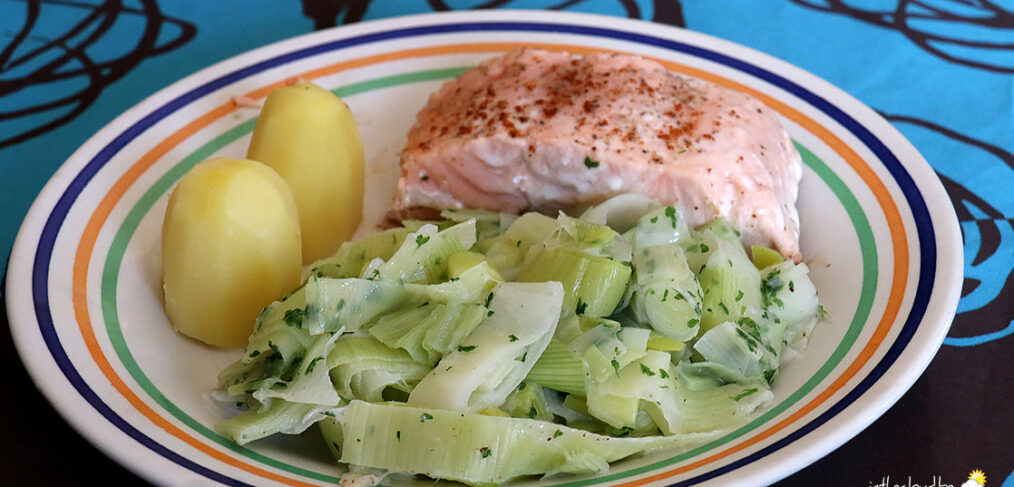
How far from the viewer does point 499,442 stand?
5.94 feet

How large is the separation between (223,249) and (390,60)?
3.90 feet

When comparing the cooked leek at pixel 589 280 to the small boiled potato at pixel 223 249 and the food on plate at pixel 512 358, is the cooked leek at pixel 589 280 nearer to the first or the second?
the food on plate at pixel 512 358

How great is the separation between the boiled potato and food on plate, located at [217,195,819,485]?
0.49 metres

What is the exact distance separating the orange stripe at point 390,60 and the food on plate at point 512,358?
0.10 metres

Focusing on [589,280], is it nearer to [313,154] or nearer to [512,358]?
[512,358]

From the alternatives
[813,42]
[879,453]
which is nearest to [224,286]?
[879,453]

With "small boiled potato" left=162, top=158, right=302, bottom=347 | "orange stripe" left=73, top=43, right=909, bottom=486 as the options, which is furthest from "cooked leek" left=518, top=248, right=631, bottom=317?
"small boiled potato" left=162, top=158, right=302, bottom=347

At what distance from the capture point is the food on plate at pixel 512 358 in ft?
6.06

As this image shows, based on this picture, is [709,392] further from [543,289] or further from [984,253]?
[984,253]

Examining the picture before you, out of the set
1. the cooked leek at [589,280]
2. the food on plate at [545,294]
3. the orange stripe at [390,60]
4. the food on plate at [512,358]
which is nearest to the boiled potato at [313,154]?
the food on plate at [545,294]

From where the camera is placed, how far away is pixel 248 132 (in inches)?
115

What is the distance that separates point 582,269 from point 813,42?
6.40ft

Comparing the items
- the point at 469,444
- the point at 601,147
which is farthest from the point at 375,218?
the point at 469,444

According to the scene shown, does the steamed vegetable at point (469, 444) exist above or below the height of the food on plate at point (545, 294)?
below
